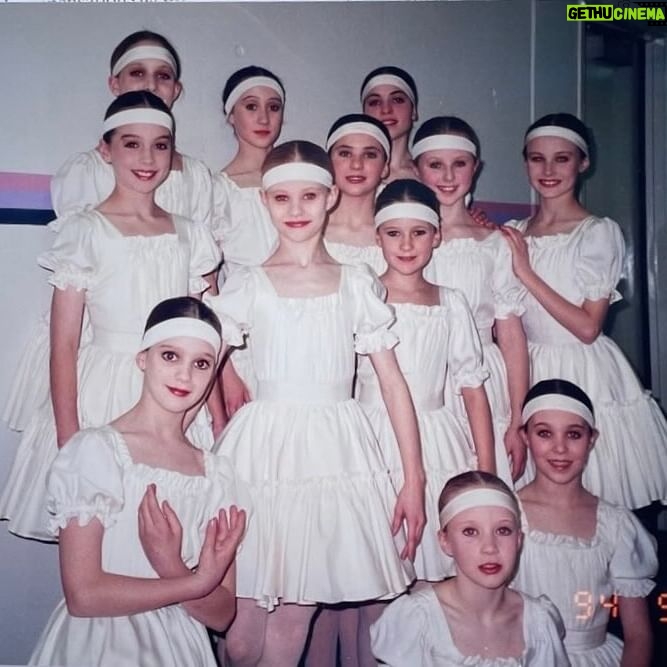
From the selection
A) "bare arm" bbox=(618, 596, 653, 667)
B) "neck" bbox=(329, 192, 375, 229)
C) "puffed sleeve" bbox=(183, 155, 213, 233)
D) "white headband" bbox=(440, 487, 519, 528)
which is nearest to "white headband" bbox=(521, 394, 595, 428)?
"white headband" bbox=(440, 487, 519, 528)

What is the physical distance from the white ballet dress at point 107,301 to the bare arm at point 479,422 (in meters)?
0.47

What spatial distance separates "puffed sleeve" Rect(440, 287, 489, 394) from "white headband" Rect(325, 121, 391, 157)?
33 centimetres

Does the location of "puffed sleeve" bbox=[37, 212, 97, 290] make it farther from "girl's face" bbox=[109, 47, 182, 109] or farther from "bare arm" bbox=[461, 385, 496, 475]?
"bare arm" bbox=[461, 385, 496, 475]

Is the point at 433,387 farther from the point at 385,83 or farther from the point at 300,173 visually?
the point at 385,83

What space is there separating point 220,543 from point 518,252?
2.54 ft

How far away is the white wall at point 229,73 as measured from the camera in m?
1.60

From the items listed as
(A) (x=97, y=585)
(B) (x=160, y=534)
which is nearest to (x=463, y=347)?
(B) (x=160, y=534)

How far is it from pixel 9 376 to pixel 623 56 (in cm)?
130

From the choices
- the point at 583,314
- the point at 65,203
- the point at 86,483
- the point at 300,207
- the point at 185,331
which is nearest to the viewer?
the point at 86,483

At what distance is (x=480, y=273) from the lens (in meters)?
1.65

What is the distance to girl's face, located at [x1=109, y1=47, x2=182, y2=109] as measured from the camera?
162 centimetres

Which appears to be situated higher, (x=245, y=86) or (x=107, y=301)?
(x=245, y=86)

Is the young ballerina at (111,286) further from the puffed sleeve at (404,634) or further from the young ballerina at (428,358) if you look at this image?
the puffed sleeve at (404,634)

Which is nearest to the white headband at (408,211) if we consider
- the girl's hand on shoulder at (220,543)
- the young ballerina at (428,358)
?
the young ballerina at (428,358)
